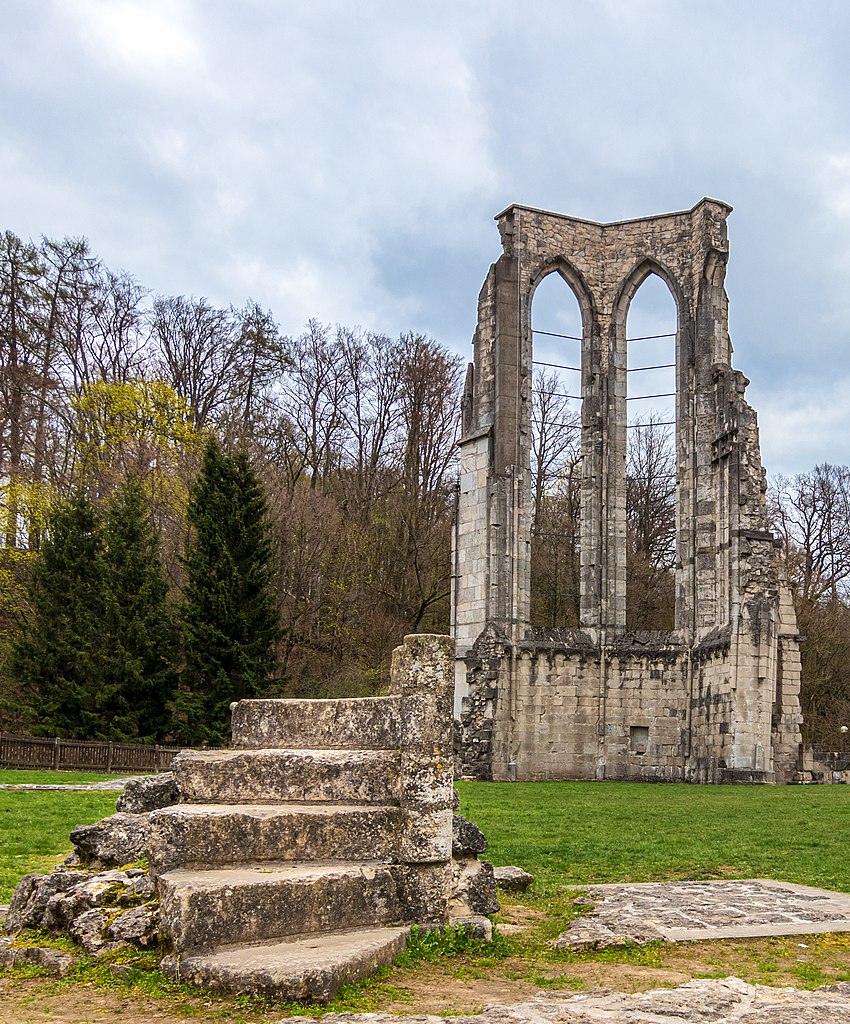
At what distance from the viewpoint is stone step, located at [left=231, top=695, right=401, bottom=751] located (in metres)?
6.73

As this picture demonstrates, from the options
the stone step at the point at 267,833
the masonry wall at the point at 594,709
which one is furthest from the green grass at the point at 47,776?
the stone step at the point at 267,833

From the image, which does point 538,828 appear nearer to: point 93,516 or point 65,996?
point 65,996

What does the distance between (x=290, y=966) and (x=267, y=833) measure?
1107 mm

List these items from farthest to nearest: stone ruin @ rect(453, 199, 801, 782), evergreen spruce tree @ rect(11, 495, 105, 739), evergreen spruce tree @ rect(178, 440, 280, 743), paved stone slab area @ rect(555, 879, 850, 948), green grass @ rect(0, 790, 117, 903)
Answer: evergreen spruce tree @ rect(178, 440, 280, 743), evergreen spruce tree @ rect(11, 495, 105, 739), stone ruin @ rect(453, 199, 801, 782), green grass @ rect(0, 790, 117, 903), paved stone slab area @ rect(555, 879, 850, 948)

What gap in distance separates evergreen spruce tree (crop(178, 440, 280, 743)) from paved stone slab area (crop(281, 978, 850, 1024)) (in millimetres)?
21501

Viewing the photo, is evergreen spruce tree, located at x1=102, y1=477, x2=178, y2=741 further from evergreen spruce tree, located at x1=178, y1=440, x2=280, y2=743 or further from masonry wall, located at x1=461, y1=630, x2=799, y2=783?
masonry wall, located at x1=461, y1=630, x2=799, y2=783

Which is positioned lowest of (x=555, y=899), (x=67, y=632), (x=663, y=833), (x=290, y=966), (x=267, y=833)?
(x=663, y=833)

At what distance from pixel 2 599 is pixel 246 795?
83.2ft

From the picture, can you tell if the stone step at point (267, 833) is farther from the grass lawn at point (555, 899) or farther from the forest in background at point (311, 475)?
the forest in background at point (311, 475)

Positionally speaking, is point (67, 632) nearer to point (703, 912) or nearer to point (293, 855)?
point (703, 912)

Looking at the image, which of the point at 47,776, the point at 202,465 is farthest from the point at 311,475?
the point at 47,776

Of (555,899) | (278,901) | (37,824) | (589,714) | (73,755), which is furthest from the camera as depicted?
(589,714)

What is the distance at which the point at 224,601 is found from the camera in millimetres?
26547

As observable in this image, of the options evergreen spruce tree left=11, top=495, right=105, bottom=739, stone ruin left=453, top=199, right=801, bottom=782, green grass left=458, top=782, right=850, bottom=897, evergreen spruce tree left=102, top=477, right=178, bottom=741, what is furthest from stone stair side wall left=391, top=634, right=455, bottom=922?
evergreen spruce tree left=11, top=495, right=105, bottom=739
